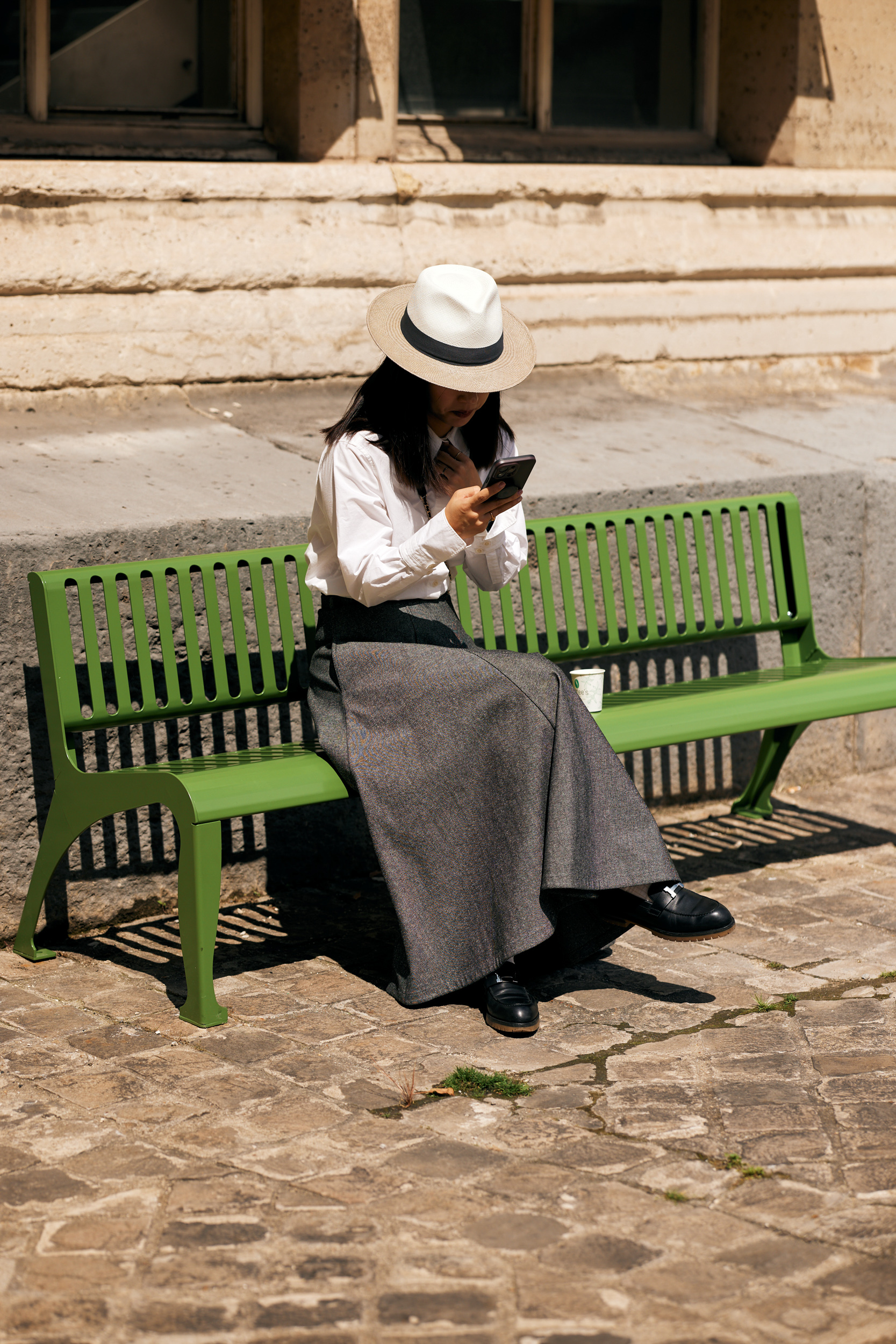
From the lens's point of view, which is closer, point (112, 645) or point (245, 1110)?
point (245, 1110)

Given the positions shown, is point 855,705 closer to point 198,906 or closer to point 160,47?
point 198,906

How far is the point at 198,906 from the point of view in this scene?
3705mm

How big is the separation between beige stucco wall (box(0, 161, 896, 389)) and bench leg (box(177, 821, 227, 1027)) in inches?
85.1

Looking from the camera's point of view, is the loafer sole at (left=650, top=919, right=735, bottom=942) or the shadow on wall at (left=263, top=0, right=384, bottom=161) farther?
the shadow on wall at (left=263, top=0, right=384, bottom=161)

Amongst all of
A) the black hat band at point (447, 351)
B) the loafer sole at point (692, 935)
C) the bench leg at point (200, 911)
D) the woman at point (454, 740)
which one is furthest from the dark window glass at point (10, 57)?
the loafer sole at point (692, 935)

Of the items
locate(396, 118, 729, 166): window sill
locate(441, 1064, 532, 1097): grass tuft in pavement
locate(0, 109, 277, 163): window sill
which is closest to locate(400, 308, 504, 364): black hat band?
locate(441, 1064, 532, 1097): grass tuft in pavement

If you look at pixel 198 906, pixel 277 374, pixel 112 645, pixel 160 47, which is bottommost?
pixel 198 906

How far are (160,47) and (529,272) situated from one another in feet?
5.05

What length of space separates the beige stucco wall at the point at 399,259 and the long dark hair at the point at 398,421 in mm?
1715

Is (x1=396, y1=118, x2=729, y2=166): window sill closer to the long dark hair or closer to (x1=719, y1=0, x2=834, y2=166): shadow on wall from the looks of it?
(x1=719, y1=0, x2=834, y2=166): shadow on wall

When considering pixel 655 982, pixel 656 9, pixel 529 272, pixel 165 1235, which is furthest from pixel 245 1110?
pixel 656 9

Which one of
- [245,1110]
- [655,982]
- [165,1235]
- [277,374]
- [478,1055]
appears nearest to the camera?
[165,1235]

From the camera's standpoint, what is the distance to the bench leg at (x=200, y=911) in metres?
3.70

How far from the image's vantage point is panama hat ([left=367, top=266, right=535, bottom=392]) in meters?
3.84
